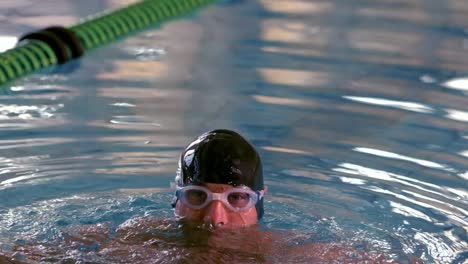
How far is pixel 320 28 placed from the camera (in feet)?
22.4

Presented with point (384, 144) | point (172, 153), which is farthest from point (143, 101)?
point (384, 144)

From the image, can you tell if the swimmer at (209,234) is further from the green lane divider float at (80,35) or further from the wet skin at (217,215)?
the green lane divider float at (80,35)

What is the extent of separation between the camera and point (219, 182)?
333 centimetres

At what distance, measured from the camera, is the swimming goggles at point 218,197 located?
3301 millimetres

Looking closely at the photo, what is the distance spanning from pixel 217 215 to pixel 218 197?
59 mm

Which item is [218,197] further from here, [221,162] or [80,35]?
[80,35]

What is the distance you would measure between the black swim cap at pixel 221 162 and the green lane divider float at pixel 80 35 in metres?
2.22

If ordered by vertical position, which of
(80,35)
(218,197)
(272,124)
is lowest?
(272,124)

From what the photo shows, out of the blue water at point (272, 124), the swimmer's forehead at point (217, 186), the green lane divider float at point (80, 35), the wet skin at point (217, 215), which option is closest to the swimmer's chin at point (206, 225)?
the wet skin at point (217, 215)

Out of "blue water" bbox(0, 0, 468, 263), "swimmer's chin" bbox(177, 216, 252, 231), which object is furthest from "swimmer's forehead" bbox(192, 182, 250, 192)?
"blue water" bbox(0, 0, 468, 263)

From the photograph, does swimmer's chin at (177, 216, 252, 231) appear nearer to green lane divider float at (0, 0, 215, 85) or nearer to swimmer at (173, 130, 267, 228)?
swimmer at (173, 130, 267, 228)

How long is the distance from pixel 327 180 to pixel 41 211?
1.13m

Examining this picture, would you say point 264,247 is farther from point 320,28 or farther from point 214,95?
point 320,28

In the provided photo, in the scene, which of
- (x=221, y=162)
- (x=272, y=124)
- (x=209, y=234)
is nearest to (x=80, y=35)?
(x=272, y=124)
